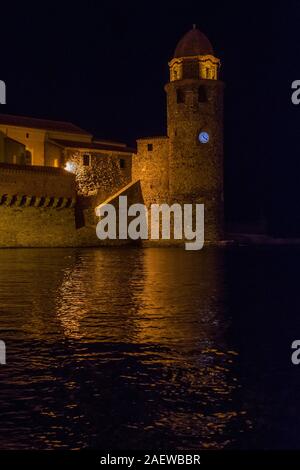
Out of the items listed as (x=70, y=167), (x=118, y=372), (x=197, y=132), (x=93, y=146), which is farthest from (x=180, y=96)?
(x=118, y=372)

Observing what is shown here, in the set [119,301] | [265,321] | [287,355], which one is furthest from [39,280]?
[287,355]

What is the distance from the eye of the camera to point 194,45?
39.1 meters

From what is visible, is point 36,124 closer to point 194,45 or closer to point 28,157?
point 28,157

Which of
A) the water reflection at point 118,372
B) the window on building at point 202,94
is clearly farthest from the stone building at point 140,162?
the water reflection at point 118,372

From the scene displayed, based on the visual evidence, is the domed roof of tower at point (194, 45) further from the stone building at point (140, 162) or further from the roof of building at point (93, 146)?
the roof of building at point (93, 146)

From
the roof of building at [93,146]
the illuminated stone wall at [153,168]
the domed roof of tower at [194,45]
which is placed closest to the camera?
the domed roof of tower at [194,45]

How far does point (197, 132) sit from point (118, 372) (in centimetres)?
3237

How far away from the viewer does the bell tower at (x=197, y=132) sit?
38031 millimetres

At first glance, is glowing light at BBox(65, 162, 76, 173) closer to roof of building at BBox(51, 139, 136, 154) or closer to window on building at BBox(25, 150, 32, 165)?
roof of building at BBox(51, 139, 136, 154)

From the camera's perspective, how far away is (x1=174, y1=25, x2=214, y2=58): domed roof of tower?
1533 inches

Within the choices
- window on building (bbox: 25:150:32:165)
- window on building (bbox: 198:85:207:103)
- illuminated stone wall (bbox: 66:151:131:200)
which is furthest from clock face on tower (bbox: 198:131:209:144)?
window on building (bbox: 25:150:32:165)

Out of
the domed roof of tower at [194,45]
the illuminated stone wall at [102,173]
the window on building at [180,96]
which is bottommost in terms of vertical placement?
the illuminated stone wall at [102,173]

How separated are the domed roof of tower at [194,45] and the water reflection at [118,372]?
28435mm
